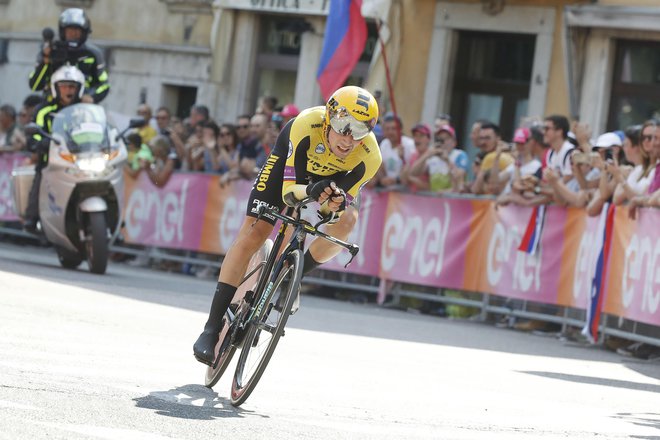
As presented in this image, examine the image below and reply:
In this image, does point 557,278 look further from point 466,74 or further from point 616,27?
point 466,74

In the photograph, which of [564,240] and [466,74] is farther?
[466,74]

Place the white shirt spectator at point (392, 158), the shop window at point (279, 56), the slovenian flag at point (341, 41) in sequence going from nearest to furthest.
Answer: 1. the white shirt spectator at point (392, 158)
2. the slovenian flag at point (341, 41)
3. the shop window at point (279, 56)

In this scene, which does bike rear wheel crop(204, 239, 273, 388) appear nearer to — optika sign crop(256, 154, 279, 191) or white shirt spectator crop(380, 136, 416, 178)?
optika sign crop(256, 154, 279, 191)

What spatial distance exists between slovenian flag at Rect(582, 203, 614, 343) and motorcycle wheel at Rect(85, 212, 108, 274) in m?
4.96

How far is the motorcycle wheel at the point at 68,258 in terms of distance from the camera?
18.1 metres

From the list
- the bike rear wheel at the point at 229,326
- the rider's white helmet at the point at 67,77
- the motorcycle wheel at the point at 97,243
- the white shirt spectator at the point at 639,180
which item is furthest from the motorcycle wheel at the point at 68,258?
the bike rear wheel at the point at 229,326

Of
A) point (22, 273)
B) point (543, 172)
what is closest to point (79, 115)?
point (22, 273)

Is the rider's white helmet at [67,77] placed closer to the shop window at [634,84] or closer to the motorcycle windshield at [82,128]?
the motorcycle windshield at [82,128]

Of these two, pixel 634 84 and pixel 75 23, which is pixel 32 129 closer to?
pixel 75 23

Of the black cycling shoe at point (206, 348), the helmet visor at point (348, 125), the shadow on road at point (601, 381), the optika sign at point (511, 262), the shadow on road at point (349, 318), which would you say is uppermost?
the helmet visor at point (348, 125)

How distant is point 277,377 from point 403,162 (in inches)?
368

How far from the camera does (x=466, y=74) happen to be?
84.9 feet

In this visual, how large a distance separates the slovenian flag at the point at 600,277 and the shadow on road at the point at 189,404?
719 centimetres

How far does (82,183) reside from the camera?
17312mm
